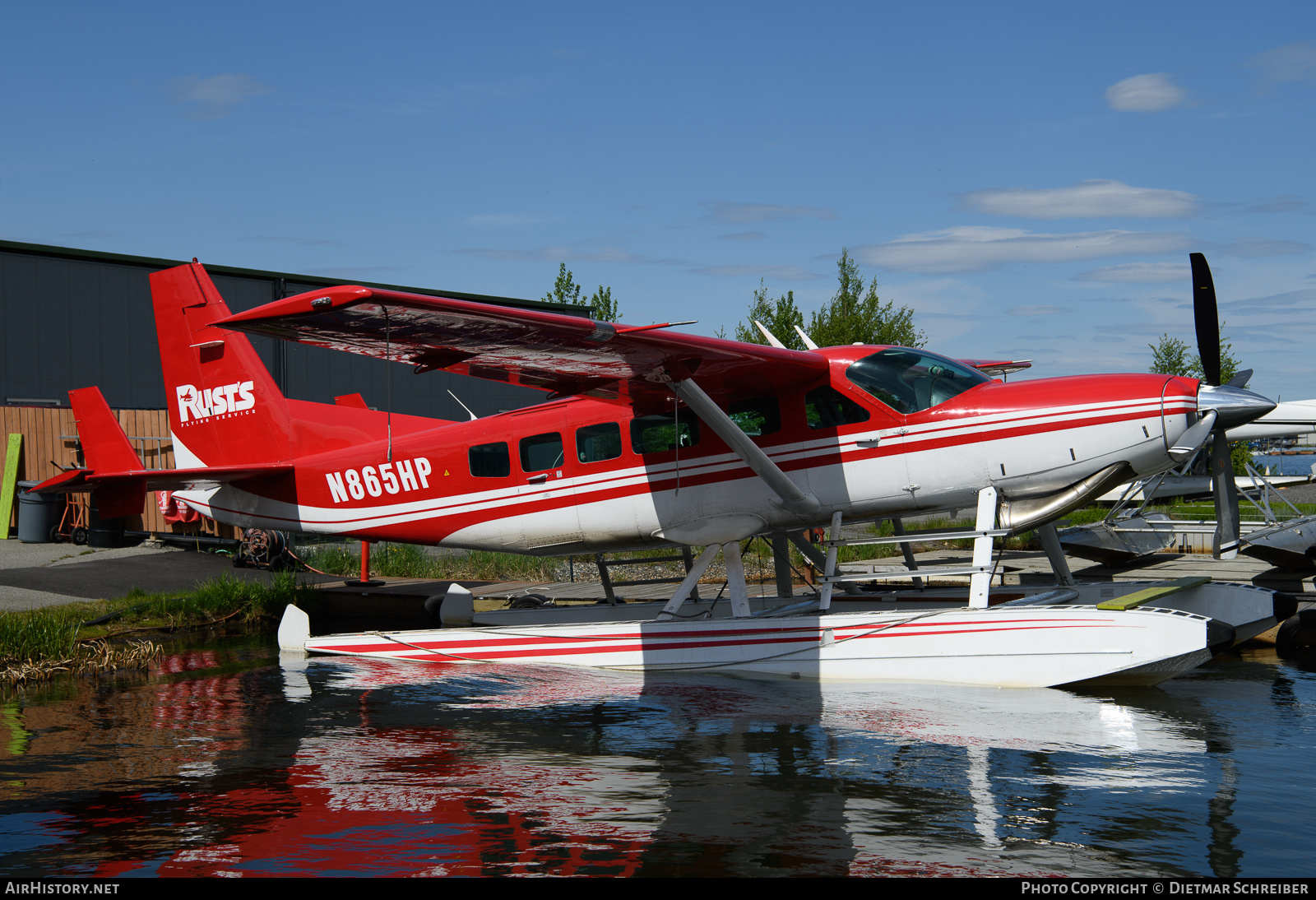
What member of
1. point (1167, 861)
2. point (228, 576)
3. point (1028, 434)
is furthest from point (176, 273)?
point (1167, 861)

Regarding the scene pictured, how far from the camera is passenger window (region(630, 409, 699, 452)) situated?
34.5ft

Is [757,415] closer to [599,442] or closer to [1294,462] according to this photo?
[599,442]

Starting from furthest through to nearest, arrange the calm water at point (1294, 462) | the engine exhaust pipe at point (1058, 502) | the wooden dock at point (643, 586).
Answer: the calm water at point (1294, 462), the wooden dock at point (643, 586), the engine exhaust pipe at point (1058, 502)

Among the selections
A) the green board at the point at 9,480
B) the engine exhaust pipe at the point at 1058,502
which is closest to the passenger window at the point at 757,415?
the engine exhaust pipe at the point at 1058,502

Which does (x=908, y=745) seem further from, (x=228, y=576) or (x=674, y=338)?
(x=228, y=576)

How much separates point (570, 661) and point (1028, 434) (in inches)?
210

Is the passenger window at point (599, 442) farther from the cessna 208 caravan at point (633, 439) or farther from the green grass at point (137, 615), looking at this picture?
the green grass at point (137, 615)

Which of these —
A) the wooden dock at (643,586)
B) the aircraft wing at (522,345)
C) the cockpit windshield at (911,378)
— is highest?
the aircraft wing at (522,345)

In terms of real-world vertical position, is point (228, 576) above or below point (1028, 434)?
below

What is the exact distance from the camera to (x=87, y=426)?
13.6 meters

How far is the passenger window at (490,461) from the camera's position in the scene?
11.5 metres

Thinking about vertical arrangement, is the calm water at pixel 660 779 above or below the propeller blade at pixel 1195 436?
below

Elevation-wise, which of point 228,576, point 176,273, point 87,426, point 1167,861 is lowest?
point 1167,861

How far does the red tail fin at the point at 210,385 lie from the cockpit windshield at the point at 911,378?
7.67 meters
